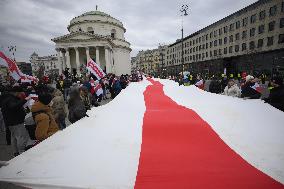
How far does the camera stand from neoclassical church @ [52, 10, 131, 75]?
51.8m

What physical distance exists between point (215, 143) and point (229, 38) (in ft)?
175

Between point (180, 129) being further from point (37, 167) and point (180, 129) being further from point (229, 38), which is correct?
point (229, 38)

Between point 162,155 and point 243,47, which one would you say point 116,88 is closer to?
point 162,155

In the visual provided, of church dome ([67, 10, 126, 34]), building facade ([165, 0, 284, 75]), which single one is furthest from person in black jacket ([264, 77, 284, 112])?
church dome ([67, 10, 126, 34])

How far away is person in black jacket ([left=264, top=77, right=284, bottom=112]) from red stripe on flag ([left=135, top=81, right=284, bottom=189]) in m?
2.54

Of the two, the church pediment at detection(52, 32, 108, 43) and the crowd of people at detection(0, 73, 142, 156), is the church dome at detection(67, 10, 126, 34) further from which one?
the crowd of people at detection(0, 73, 142, 156)

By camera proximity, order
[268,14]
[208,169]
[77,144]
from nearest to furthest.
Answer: [208,169] < [77,144] < [268,14]

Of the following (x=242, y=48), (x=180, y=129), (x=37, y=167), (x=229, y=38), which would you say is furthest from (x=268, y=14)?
(x=37, y=167)

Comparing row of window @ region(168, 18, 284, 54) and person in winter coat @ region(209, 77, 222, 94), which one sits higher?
row of window @ region(168, 18, 284, 54)

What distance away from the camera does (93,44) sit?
173 ft

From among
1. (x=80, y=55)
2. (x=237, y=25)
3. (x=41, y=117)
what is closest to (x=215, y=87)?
(x=41, y=117)

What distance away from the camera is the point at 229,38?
167ft

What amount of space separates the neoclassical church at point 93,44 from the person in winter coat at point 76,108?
126 ft

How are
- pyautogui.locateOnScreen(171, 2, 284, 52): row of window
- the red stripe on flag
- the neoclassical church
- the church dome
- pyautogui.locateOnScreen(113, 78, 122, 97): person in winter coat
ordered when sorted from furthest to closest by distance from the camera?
the church dome
the neoclassical church
pyautogui.locateOnScreen(171, 2, 284, 52): row of window
pyautogui.locateOnScreen(113, 78, 122, 97): person in winter coat
the red stripe on flag
